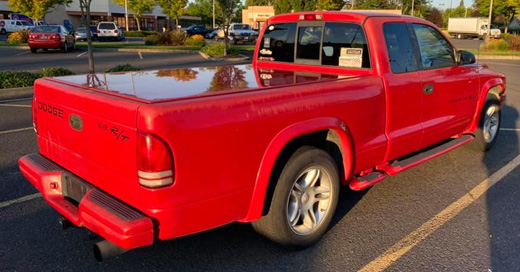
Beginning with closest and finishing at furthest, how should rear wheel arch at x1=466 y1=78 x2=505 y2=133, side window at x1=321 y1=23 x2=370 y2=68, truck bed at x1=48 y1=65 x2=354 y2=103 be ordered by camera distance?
truck bed at x1=48 y1=65 x2=354 y2=103, side window at x1=321 y1=23 x2=370 y2=68, rear wheel arch at x1=466 y1=78 x2=505 y2=133

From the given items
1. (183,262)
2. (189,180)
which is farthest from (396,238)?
(189,180)

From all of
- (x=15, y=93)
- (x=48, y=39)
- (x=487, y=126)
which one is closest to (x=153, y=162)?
(x=487, y=126)

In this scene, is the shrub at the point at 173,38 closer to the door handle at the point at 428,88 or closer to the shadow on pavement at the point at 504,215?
the shadow on pavement at the point at 504,215

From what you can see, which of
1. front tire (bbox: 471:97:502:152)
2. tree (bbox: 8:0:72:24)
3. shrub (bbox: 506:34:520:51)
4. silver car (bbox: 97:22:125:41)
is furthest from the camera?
tree (bbox: 8:0:72:24)

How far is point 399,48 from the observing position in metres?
4.33

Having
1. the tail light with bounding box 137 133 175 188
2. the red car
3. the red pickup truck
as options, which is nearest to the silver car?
the red car

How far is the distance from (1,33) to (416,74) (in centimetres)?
5361

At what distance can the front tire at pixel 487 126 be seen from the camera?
5785 millimetres

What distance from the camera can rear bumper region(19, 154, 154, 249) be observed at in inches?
98.7

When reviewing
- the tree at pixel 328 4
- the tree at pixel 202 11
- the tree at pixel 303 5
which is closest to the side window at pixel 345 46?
the tree at pixel 303 5

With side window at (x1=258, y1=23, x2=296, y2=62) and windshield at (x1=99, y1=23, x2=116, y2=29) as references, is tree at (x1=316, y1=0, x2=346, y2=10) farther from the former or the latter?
side window at (x1=258, y1=23, x2=296, y2=62)

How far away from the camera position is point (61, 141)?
10.7 ft

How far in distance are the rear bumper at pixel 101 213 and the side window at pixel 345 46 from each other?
8.52 ft

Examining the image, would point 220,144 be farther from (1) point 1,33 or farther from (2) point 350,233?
(1) point 1,33
